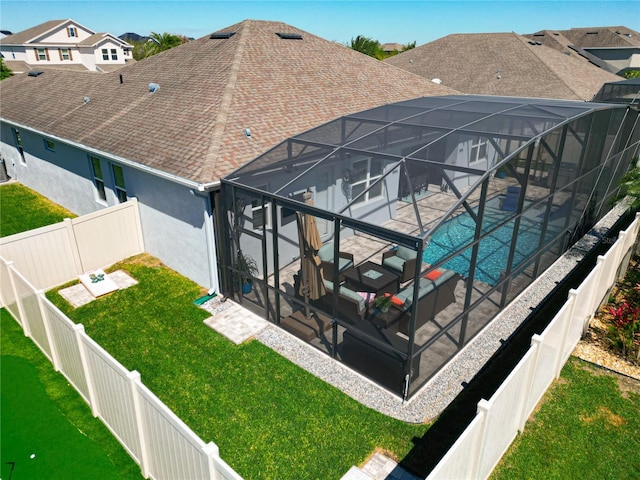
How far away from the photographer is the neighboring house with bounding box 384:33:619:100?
90.3ft

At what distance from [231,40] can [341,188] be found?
981 centimetres

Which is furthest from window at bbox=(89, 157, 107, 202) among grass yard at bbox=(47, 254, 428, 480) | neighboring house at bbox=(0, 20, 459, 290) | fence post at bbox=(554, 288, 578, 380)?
fence post at bbox=(554, 288, 578, 380)

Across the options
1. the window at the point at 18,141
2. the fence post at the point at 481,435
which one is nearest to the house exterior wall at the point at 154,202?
the window at the point at 18,141

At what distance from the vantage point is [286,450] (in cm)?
686

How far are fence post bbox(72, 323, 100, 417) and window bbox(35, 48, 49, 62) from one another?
73.7 m

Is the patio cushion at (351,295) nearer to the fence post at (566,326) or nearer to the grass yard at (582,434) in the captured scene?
the grass yard at (582,434)

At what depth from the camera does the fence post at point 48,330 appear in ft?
25.8

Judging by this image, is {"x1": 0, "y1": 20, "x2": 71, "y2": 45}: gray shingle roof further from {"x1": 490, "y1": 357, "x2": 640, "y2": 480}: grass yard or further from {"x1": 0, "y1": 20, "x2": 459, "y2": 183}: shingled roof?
{"x1": 490, "y1": 357, "x2": 640, "y2": 480}: grass yard

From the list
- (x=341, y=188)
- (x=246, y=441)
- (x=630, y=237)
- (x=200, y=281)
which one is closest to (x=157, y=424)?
(x=246, y=441)

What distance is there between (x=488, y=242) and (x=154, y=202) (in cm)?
894

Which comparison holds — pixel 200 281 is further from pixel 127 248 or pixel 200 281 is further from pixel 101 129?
pixel 101 129

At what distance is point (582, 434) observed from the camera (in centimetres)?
711

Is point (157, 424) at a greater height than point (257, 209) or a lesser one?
lesser

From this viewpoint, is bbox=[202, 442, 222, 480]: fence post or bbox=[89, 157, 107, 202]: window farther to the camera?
bbox=[89, 157, 107, 202]: window
